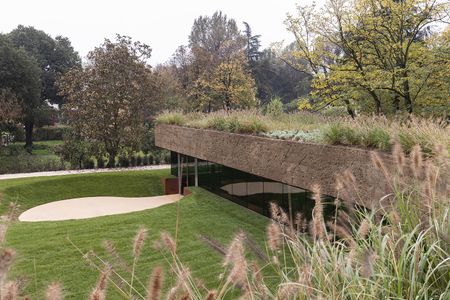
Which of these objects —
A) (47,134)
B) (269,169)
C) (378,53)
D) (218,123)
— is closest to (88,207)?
(218,123)

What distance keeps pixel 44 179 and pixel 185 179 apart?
5.39 meters

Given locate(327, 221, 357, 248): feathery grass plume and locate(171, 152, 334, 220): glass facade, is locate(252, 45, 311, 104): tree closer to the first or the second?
locate(171, 152, 334, 220): glass facade

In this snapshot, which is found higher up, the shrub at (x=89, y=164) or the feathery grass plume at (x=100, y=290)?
the feathery grass plume at (x=100, y=290)

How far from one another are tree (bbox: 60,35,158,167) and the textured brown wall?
840 centimetres

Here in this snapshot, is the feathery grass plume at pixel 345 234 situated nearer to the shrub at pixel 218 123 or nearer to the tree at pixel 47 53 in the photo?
A: the shrub at pixel 218 123

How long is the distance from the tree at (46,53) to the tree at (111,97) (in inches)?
506

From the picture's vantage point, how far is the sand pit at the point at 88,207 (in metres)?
11.3

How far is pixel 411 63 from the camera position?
1012cm

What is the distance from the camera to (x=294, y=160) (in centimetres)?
663

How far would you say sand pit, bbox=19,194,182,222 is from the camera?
11.3 metres

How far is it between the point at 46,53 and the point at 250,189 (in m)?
27.3

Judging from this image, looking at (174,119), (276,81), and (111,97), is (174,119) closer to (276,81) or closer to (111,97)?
(111,97)

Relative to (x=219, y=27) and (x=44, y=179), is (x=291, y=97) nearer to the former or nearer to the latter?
(x=219, y=27)

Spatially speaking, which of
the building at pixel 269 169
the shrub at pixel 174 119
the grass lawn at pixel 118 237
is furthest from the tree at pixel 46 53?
the building at pixel 269 169
